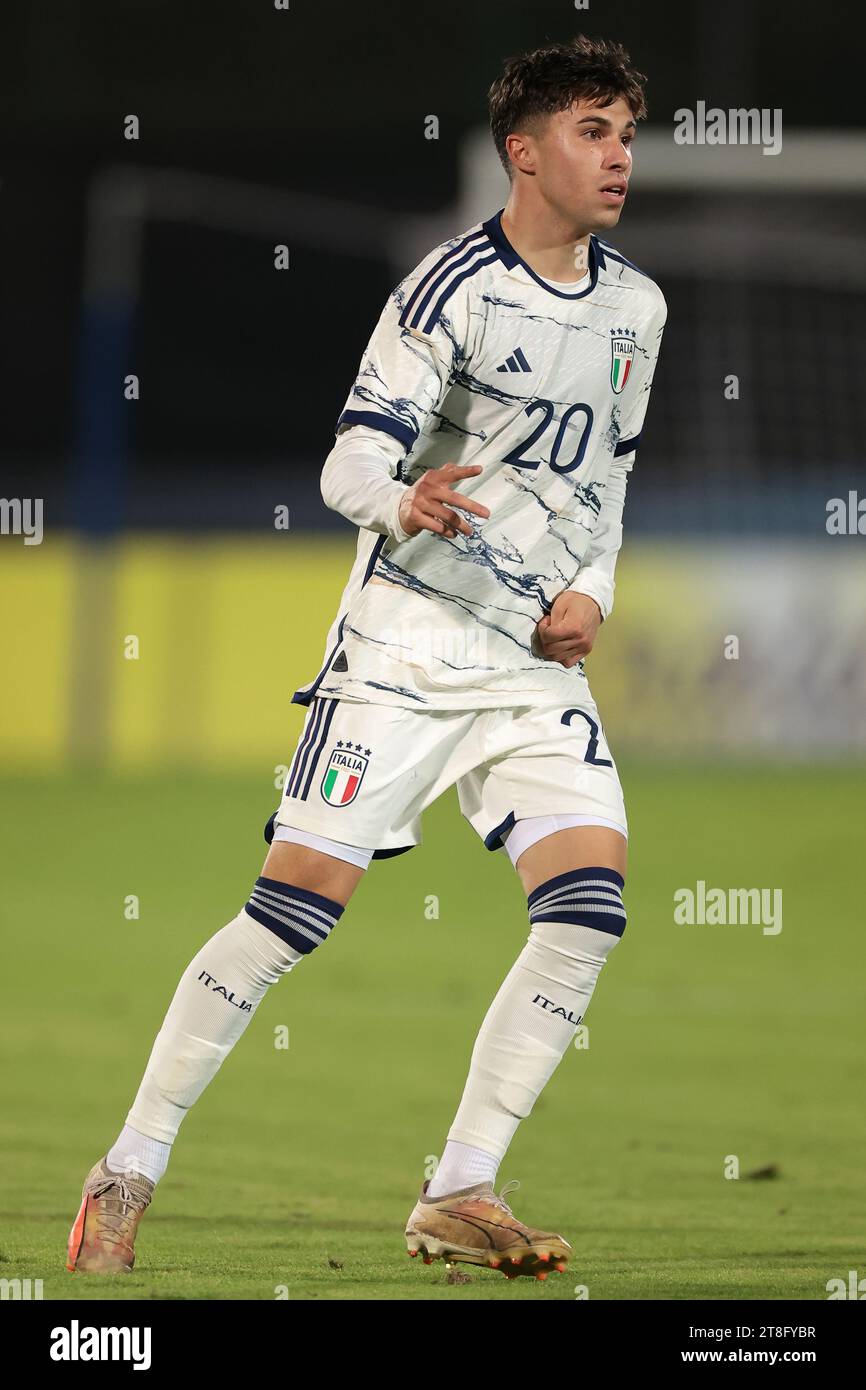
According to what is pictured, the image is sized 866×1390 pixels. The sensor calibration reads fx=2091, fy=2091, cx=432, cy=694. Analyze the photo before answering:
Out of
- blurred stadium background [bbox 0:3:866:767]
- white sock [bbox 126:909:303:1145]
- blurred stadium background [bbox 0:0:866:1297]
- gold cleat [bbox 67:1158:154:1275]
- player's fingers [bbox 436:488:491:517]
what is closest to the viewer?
player's fingers [bbox 436:488:491:517]

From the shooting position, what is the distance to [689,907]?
1027cm

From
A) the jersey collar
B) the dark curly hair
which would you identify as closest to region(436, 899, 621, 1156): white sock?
the jersey collar

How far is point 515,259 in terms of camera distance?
419 cm

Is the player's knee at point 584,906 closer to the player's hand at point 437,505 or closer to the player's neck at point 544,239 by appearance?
the player's hand at point 437,505

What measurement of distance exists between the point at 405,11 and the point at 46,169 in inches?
208

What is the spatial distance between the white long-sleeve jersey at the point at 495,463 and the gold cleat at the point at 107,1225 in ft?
3.39

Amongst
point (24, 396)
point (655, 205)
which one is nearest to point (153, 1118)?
point (655, 205)

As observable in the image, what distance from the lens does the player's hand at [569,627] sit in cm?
423

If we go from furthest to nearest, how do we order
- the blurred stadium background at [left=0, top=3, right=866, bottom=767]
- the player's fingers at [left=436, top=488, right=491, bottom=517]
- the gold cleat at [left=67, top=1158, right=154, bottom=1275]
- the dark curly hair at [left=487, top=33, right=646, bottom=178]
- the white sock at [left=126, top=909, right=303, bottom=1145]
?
the blurred stadium background at [left=0, top=3, right=866, bottom=767] → the dark curly hair at [left=487, top=33, right=646, bottom=178] → the white sock at [left=126, top=909, right=303, bottom=1145] → the gold cleat at [left=67, top=1158, right=154, bottom=1275] → the player's fingers at [left=436, top=488, right=491, bottom=517]

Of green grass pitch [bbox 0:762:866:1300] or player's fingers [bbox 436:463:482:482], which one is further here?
green grass pitch [bbox 0:762:866:1300]

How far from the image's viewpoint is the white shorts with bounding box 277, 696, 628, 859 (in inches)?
162

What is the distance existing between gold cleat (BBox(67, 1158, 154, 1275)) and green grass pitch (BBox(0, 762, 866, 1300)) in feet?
0.24

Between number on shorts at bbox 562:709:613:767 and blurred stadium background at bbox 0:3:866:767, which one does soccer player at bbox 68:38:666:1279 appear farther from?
blurred stadium background at bbox 0:3:866:767

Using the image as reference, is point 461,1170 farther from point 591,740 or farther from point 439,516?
point 439,516
